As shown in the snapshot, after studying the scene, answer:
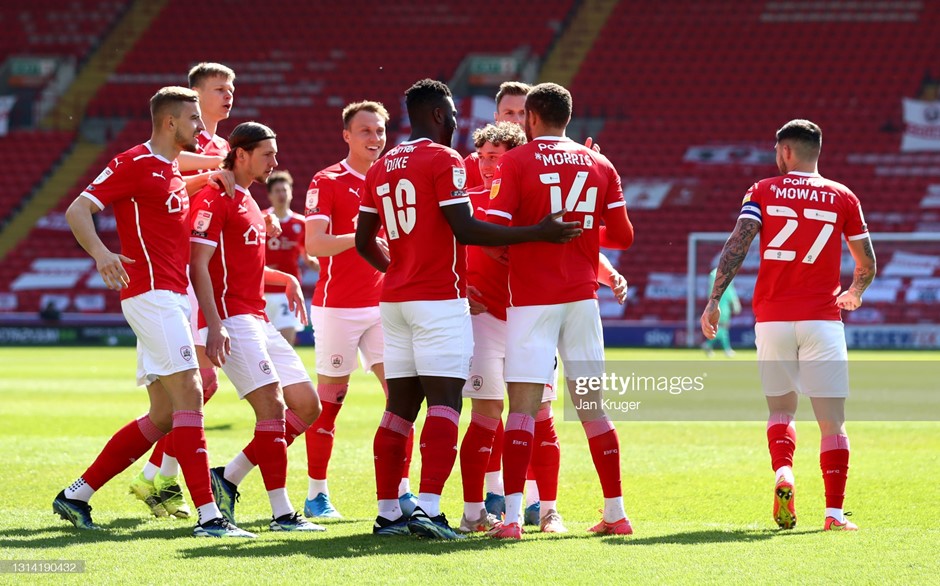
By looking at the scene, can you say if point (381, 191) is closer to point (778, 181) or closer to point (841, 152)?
point (778, 181)

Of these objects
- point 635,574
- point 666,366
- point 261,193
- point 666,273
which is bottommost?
point 635,574

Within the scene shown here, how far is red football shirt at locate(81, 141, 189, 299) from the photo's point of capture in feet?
20.2

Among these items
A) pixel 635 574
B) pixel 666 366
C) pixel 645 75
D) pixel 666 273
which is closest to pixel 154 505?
pixel 635 574

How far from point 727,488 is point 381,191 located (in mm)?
3539

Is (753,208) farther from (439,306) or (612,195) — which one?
(439,306)

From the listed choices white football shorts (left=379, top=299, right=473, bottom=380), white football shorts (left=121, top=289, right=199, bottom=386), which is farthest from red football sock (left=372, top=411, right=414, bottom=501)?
white football shorts (left=121, top=289, right=199, bottom=386)

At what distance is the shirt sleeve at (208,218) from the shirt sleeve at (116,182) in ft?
1.42

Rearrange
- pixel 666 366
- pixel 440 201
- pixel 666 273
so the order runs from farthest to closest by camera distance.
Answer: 1. pixel 666 273
2. pixel 666 366
3. pixel 440 201

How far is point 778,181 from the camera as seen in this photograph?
266 inches

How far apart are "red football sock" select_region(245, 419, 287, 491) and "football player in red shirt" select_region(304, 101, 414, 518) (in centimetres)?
73

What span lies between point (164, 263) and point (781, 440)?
357 centimetres

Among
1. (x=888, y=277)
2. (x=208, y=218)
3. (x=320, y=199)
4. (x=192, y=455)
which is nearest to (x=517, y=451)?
(x=192, y=455)

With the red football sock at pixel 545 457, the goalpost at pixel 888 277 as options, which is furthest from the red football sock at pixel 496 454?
the goalpost at pixel 888 277

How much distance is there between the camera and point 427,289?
6051 mm
